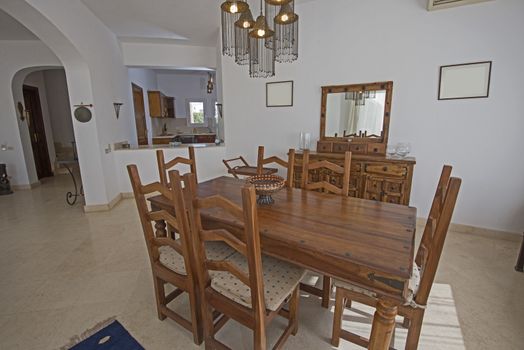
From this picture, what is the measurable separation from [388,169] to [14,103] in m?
6.90

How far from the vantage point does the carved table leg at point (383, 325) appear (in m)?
1.05

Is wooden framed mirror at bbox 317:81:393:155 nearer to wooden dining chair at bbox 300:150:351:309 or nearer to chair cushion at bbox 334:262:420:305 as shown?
wooden dining chair at bbox 300:150:351:309

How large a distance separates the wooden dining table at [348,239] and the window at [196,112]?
25.5 ft

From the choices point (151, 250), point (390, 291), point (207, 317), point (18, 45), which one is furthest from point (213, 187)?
point (18, 45)

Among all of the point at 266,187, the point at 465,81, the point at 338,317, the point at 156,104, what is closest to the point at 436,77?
the point at 465,81

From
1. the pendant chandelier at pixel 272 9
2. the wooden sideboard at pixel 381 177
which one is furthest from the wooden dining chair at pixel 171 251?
the wooden sideboard at pixel 381 177

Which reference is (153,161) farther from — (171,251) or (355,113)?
(355,113)

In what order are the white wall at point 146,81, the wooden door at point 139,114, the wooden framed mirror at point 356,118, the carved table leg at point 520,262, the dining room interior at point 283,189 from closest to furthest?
the dining room interior at point 283,189
the carved table leg at point 520,262
the wooden framed mirror at point 356,118
the wooden door at point 139,114
the white wall at point 146,81

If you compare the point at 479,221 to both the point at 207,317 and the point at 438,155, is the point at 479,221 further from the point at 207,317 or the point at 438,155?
the point at 207,317

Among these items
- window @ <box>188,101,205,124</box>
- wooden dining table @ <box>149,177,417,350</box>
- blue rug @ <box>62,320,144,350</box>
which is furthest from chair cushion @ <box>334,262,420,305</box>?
window @ <box>188,101,205,124</box>

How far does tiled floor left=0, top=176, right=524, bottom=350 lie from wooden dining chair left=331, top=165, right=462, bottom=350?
30 cm

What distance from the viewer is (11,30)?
409 centimetres

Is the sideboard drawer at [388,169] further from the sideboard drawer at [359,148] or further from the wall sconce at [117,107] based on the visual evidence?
the wall sconce at [117,107]

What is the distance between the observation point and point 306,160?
84.8 inches
